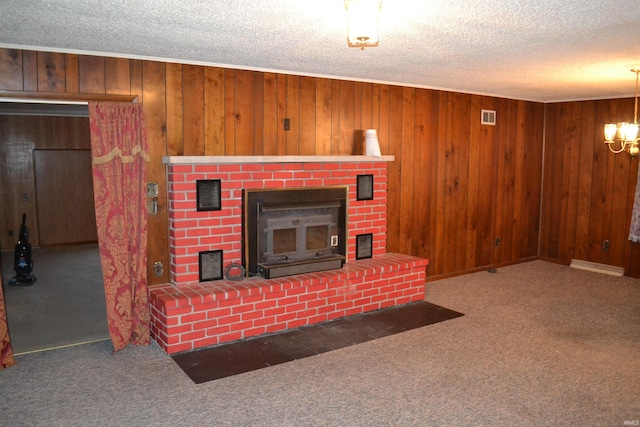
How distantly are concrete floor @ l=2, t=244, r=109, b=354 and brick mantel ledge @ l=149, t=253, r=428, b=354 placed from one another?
748 mm

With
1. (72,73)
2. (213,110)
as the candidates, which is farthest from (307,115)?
(72,73)

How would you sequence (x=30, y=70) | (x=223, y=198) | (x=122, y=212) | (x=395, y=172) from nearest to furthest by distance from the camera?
(x=30, y=70) → (x=122, y=212) → (x=223, y=198) → (x=395, y=172)

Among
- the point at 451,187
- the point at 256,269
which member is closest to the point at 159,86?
the point at 256,269

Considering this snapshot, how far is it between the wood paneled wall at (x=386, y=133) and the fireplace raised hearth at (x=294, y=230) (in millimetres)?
487

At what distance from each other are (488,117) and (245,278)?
3.77 meters

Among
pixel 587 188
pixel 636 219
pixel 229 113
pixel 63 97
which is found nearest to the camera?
pixel 63 97

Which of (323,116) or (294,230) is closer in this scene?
(294,230)

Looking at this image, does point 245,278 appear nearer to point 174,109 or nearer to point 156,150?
point 156,150

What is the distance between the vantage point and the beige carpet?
291 centimetres

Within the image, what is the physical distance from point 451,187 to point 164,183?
340 cm

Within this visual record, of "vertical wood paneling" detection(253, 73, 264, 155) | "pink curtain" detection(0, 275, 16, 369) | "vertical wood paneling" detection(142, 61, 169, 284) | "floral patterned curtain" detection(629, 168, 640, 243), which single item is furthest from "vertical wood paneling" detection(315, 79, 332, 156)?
"floral patterned curtain" detection(629, 168, 640, 243)

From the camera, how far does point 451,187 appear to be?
6.10 metres

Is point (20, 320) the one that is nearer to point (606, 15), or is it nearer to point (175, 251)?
point (175, 251)

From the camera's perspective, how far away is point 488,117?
6.36 m
